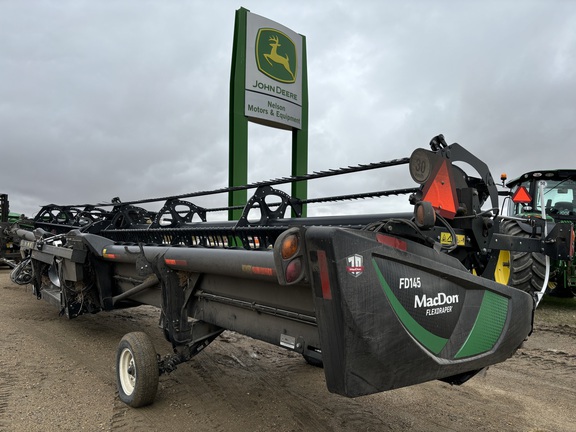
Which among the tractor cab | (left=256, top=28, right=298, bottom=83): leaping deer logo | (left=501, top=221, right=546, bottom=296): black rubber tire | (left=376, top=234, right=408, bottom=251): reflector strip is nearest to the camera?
(left=376, top=234, right=408, bottom=251): reflector strip

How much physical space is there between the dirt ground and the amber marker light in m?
1.66

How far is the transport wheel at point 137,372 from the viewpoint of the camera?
3.46 metres

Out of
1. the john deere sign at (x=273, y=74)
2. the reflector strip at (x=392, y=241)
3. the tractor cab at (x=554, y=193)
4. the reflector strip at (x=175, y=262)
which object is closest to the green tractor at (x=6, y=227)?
the john deere sign at (x=273, y=74)

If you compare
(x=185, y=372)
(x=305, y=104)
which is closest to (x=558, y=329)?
(x=185, y=372)

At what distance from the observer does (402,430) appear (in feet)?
10.4

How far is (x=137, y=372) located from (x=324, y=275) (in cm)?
214

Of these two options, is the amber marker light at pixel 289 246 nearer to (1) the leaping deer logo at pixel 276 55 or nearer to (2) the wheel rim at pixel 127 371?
(2) the wheel rim at pixel 127 371

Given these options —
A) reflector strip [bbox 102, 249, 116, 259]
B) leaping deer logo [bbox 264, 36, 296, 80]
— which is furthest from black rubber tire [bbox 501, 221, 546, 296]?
leaping deer logo [bbox 264, 36, 296, 80]

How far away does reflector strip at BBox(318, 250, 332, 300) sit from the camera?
203 cm

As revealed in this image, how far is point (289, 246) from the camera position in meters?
2.13

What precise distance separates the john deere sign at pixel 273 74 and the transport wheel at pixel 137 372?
811cm

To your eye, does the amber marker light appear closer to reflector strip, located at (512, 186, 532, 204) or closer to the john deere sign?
reflector strip, located at (512, 186, 532, 204)

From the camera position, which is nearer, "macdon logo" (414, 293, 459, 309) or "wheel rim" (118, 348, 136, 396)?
"macdon logo" (414, 293, 459, 309)

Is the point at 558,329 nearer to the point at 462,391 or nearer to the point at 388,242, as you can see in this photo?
the point at 462,391
